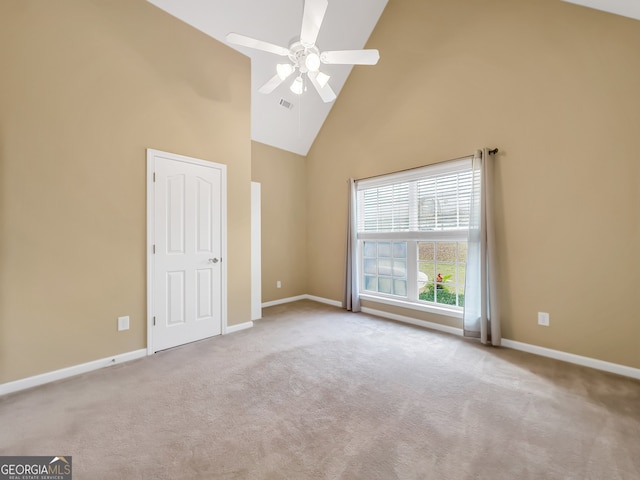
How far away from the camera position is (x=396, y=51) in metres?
3.99

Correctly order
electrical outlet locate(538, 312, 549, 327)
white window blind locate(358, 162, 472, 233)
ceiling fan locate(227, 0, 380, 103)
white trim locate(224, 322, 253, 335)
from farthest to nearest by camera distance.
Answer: white trim locate(224, 322, 253, 335), white window blind locate(358, 162, 472, 233), electrical outlet locate(538, 312, 549, 327), ceiling fan locate(227, 0, 380, 103)

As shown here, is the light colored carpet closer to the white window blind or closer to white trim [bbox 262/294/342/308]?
the white window blind

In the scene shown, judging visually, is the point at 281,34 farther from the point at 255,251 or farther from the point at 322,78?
the point at 255,251

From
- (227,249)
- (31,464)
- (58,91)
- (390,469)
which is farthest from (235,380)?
(58,91)

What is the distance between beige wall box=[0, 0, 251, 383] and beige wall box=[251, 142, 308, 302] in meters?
1.75

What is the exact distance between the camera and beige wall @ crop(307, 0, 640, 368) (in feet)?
8.14

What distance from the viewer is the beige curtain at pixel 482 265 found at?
3084mm

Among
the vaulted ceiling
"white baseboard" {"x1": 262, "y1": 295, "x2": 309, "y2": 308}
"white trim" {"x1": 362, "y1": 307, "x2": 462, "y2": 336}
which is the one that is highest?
the vaulted ceiling

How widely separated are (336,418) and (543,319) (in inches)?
98.0

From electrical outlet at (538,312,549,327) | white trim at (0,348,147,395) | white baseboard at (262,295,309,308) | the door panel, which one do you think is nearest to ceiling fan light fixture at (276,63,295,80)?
the door panel

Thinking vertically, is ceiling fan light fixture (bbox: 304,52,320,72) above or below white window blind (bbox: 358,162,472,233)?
above

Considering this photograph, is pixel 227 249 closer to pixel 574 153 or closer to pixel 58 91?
pixel 58 91

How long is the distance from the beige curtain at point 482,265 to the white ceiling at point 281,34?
2.48 m

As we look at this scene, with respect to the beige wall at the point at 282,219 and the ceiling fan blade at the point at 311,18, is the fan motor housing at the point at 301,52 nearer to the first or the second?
the ceiling fan blade at the point at 311,18
